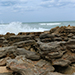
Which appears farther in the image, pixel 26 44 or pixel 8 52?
pixel 26 44

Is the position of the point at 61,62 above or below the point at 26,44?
below

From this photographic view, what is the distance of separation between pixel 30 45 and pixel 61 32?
1.69 metres

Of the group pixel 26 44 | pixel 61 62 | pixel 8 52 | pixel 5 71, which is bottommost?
pixel 5 71

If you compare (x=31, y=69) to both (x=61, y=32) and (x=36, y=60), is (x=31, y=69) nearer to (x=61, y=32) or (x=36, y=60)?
(x=36, y=60)

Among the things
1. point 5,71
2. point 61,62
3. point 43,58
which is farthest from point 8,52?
point 61,62

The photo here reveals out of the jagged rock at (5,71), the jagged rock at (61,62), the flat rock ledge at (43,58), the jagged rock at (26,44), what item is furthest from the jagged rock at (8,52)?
the jagged rock at (61,62)

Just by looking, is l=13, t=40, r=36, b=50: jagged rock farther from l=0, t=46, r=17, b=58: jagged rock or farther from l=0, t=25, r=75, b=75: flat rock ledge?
l=0, t=46, r=17, b=58: jagged rock

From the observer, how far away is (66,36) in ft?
16.2

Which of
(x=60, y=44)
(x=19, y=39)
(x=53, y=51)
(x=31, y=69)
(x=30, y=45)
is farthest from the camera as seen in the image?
(x=19, y=39)

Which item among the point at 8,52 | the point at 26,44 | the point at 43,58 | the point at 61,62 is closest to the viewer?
the point at 61,62

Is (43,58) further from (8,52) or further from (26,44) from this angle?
(8,52)

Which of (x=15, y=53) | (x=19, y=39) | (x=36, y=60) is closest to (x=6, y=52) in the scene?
(x=15, y=53)

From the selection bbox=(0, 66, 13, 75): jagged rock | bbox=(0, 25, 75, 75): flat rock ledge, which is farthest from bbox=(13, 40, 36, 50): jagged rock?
bbox=(0, 66, 13, 75): jagged rock

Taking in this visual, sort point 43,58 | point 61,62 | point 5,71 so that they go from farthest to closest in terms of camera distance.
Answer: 1. point 43,58
2. point 61,62
3. point 5,71
